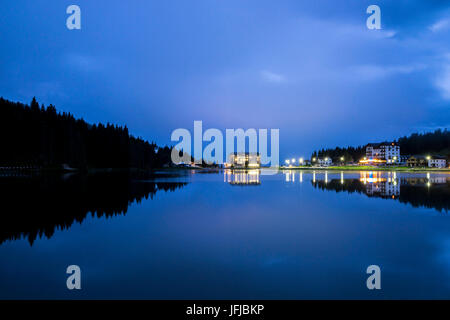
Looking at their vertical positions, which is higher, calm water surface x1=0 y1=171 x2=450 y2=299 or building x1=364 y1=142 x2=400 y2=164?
building x1=364 y1=142 x2=400 y2=164

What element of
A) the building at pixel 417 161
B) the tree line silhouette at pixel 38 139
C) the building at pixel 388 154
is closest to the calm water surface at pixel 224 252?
the tree line silhouette at pixel 38 139

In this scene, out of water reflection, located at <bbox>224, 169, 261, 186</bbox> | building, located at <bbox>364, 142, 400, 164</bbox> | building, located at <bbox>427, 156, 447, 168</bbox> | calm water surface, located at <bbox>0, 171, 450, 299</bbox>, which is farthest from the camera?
building, located at <bbox>364, 142, 400, 164</bbox>

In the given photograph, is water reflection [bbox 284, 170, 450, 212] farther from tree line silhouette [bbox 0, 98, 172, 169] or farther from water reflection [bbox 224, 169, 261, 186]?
tree line silhouette [bbox 0, 98, 172, 169]

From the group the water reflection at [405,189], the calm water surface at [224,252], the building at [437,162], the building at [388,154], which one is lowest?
the calm water surface at [224,252]

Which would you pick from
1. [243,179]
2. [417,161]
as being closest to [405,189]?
[243,179]

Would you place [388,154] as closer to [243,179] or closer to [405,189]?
[243,179]

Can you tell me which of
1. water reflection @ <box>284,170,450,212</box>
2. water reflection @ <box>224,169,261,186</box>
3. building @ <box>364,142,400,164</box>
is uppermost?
building @ <box>364,142,400,164</box>

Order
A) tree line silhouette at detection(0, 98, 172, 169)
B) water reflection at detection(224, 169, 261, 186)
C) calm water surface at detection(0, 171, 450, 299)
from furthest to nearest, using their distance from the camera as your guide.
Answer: tree line silhouette at detection(0, 98, 172, 169), water reflection at detection(224, 169, 261, 186), calm water surface at detection(0, 171, 450, 299)

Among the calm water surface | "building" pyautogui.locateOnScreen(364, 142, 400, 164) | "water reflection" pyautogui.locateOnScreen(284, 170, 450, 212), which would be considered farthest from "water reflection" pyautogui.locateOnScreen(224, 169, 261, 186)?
"building" pyautogui.locateOnScreen(364, 142, 400, 164)

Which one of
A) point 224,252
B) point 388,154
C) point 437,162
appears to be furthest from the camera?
point 388,154

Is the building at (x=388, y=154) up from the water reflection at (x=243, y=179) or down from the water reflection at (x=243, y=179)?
up

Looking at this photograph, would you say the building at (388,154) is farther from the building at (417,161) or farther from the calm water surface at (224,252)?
the calm water surface at (224,252)

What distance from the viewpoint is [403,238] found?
40.5 ft

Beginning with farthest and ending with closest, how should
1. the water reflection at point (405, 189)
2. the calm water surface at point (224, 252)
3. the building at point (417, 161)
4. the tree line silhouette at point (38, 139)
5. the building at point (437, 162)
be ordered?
1. the building at point (417, 161)
2. the building at point (437, 162)
3. the tree line silhouette at point (38, 139)
4. the water reflection at point (405, 189)
5. the calm water surface at point (224, 252)
